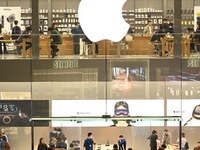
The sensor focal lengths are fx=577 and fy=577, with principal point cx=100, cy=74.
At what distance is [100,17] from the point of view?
725 centimetres

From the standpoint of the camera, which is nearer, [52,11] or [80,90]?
[80,90]

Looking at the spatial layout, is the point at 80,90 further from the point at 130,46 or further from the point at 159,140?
the point at 159,140

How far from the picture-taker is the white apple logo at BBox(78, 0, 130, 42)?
7137mm

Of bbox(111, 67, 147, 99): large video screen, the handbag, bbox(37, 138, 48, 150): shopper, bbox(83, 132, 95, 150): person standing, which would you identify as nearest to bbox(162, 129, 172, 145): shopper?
bbox(111, 67, 147, 99): large video screen

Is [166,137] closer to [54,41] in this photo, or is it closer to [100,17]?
[54,41]

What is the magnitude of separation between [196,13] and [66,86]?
8.24m

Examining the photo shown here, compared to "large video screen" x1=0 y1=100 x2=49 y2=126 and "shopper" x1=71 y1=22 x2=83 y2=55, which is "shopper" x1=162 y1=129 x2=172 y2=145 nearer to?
"shopper" x1=71 y1=22 x2=83 y2=55

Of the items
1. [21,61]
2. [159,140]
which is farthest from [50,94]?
[159,140]

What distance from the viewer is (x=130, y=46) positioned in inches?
630

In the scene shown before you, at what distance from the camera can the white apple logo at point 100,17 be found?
7137mm

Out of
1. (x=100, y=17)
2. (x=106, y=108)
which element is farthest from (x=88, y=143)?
(x=100, y=17)

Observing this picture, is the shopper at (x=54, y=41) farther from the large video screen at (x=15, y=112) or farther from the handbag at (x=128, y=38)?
the large video screen at (x=15, y=112)

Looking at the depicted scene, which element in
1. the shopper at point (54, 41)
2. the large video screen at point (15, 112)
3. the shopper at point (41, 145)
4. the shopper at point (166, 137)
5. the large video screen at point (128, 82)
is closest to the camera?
the shopper at point (41, 145)

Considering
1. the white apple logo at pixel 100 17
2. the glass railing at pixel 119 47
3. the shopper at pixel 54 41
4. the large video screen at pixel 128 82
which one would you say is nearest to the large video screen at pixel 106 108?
the large video screen at pixel 128 82
